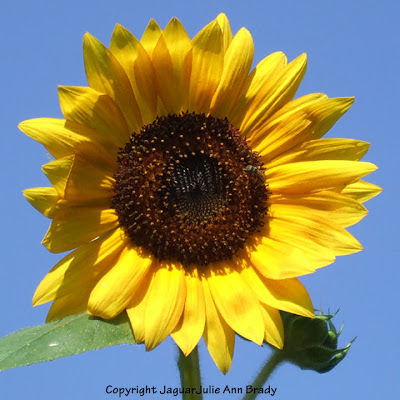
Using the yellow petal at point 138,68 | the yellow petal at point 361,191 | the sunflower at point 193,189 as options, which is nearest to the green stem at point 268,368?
the sunflower at point 193,189

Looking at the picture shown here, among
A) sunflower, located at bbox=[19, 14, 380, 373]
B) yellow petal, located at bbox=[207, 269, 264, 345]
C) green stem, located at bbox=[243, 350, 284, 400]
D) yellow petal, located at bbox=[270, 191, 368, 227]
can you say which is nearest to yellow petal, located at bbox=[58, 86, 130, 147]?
sunflower, located at bbox=[19, 14, 380, 373]

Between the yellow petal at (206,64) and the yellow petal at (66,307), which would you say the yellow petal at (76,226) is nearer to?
the yellow petal at (66,307)

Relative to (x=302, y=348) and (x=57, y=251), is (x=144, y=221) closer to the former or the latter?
(x=57, y=251)

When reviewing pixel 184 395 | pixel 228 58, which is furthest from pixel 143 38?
pixel 184 395

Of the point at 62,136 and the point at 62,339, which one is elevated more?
the point at 62,136

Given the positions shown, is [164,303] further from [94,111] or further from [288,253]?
[94,111]

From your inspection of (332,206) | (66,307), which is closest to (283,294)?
(332,206)

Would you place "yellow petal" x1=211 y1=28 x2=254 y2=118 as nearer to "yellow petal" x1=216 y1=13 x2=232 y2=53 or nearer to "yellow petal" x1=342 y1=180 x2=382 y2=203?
"yellow petal" x1=216 y1=13 x2=232 y2=53
